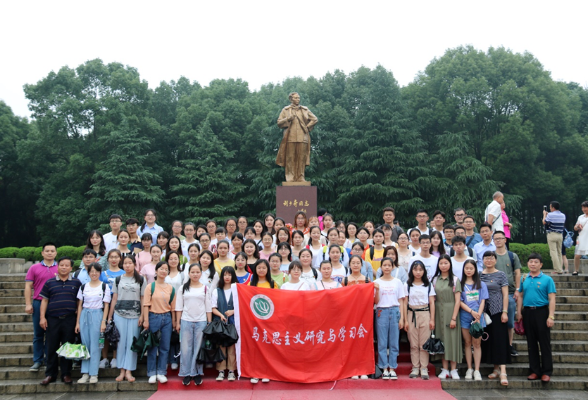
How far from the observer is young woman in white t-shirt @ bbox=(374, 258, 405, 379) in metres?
5.21

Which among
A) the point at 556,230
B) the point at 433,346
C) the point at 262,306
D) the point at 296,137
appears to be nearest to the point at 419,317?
the point at 433,346

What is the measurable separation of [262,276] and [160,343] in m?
1.39

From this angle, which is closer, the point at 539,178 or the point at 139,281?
the point at 139,281

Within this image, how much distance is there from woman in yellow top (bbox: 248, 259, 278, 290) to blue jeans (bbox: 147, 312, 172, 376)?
1050 millimetres

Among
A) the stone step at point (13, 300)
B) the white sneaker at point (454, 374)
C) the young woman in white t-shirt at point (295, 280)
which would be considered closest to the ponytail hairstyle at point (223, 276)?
the young woman in white t-shirt at point (295, 280)

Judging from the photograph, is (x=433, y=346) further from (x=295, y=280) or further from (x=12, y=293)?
(x=12, y=293)

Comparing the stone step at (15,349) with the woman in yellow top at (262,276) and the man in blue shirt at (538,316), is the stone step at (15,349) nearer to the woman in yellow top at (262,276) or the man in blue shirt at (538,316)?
the woman in yellow top at (262,276)

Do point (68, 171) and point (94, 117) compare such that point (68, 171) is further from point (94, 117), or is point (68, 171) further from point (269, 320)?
point (269, 320)

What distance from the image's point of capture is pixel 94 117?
72.8 feet

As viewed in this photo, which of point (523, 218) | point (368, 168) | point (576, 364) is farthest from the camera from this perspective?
point (523, 218)

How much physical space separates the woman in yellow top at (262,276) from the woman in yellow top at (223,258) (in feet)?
1.17

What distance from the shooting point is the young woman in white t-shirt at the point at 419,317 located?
5.23m

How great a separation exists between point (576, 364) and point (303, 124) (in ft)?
23.0

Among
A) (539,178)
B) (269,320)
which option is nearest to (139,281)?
(269,320)
